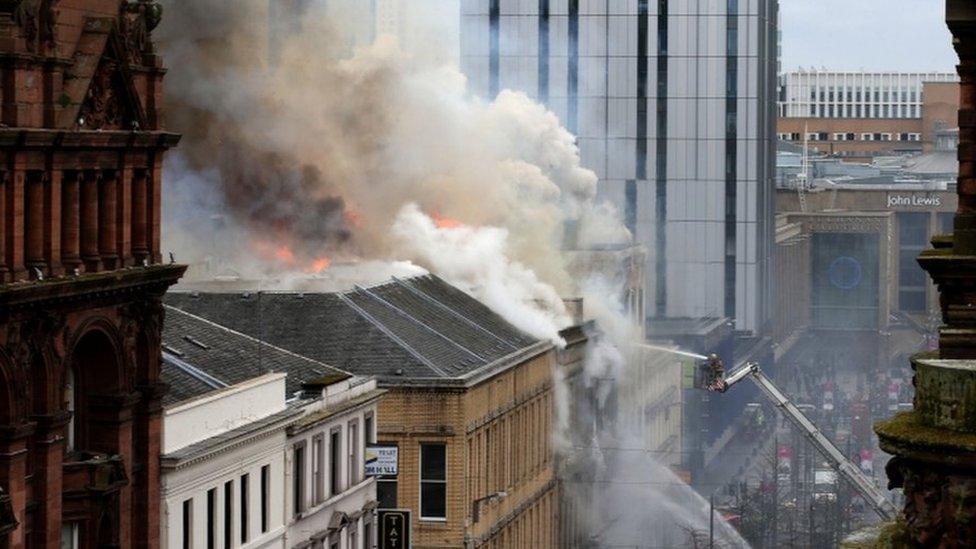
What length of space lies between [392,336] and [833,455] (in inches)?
526

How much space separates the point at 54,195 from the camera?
49.8 metres

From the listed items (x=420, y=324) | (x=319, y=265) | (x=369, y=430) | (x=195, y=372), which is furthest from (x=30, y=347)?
(x=319, y=265)

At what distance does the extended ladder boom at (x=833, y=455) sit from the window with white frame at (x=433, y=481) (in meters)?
11.3

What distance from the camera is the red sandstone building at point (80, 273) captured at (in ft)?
158

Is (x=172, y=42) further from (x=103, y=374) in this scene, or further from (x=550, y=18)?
(x=550, y=18)

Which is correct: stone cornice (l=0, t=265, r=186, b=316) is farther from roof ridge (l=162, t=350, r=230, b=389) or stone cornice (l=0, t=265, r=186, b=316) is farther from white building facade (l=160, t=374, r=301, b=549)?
roof ridge (l=162, t=350, r=230, b=389)

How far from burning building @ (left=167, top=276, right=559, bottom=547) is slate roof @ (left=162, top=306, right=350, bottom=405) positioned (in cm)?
581

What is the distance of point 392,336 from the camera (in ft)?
273

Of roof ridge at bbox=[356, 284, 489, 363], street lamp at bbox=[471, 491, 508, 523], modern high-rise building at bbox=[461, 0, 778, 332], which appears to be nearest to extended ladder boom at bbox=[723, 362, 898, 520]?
roof ridge at bbox=[356, 284, 489, 363]

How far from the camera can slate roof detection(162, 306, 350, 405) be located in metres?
61.2

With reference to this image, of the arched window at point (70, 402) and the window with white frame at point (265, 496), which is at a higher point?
the arched window at point (70, 402)

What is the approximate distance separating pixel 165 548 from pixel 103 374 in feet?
13.6

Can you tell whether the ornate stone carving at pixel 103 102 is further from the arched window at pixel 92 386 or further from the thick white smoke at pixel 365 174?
the thick white smoke at pixel 365 174

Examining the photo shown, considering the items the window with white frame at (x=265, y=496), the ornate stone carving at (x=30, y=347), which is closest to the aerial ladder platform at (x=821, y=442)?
the window with white frame at (x=265, y=496)
